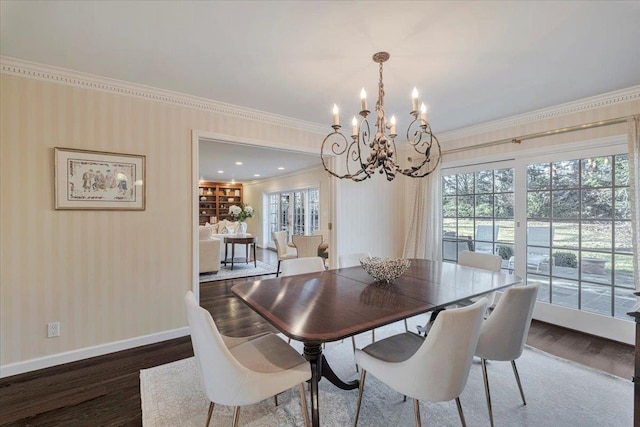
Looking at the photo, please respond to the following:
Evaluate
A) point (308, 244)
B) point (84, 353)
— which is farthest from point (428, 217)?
point (84, 353)

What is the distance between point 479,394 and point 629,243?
7.47ft

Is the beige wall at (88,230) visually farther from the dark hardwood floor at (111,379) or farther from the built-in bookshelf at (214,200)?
the built-in bookshelf at (214,200)

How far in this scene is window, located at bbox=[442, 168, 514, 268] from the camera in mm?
3619

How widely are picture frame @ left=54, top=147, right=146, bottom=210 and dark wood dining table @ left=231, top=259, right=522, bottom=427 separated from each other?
1577 millimetres

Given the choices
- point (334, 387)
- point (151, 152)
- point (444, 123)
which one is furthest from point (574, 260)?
point (151, 152)

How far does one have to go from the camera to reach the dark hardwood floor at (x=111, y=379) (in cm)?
177

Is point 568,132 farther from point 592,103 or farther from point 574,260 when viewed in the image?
point 574,260

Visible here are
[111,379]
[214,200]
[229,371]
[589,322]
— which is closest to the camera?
[229,371]

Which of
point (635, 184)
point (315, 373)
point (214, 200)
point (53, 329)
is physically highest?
point (214, 200)

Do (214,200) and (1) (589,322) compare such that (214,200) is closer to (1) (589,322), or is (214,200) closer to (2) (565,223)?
(2) (565,223)

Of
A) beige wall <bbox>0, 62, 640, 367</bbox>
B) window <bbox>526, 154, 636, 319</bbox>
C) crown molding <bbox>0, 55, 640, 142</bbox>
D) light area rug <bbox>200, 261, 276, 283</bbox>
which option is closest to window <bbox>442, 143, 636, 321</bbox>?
window <bbox>526, 154, 636, 319</bbox>

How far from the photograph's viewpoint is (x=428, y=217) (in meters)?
4.18

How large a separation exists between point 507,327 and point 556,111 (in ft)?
8.94

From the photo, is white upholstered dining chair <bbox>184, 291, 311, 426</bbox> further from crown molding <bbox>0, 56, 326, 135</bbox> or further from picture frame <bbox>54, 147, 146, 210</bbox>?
crown molding <bbox>0, 56, 326, 135</bbox>
